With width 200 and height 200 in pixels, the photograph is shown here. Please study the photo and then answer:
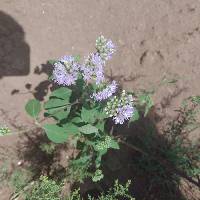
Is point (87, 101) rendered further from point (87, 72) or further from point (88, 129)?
point (87, 72)

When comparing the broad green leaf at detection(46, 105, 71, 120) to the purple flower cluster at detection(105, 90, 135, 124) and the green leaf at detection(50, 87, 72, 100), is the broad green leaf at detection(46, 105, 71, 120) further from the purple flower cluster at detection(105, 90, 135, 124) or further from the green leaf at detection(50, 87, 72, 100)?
the purple flower cluster at detection(105, 90, 135, 124)

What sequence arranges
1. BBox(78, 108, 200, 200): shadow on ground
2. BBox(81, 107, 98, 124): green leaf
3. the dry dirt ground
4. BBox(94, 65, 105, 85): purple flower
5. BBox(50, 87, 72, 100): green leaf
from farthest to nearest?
1. the dry dirt ground
2. BBox(78, 108, 200, 200): shadow on ground
3. BBox(50, 87, 72, 100): green leaf
4. BBox(81, 107, 98, 124): green leaf
5. BBox(94, 65, 105, 85): purple flower

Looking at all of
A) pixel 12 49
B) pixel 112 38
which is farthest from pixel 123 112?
pixel 12 49

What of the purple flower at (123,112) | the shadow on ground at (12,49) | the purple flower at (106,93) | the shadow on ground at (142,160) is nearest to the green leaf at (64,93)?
the purple flower at (106,93)

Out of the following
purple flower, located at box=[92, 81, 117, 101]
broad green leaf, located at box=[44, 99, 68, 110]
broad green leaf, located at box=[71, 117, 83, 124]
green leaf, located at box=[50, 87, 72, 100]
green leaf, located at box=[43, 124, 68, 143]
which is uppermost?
purple flower, located at box=[92, 81, 117, 101]

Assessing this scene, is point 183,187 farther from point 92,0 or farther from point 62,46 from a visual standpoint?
point 92,0

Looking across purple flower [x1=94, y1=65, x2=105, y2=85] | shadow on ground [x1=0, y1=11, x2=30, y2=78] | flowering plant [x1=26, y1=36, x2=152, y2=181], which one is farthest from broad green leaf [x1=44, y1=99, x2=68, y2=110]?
shadow on ground [x1=0, y1=11, x2=30, y2=78]
